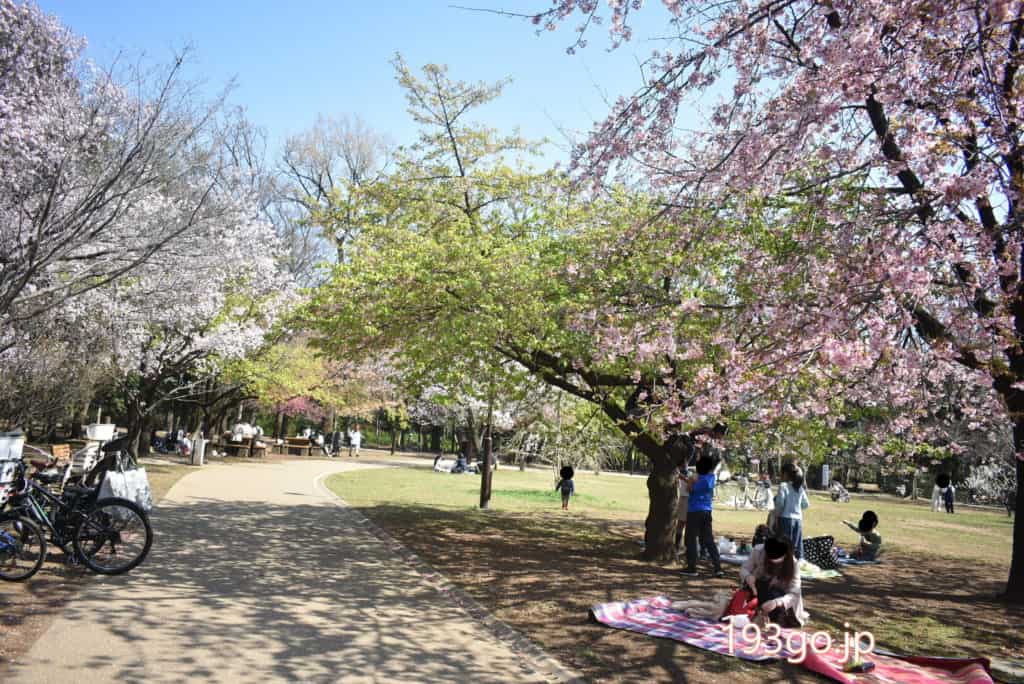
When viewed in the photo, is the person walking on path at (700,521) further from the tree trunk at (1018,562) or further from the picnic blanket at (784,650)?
the tree trunk at (1018,562)

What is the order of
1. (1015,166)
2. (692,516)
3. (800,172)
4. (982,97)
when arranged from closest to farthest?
(1015,166) → (982,97) → (800,172) → (692,516)

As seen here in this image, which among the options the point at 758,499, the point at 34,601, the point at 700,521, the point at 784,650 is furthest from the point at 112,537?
the point at 758,499

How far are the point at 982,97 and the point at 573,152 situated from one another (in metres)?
3.67

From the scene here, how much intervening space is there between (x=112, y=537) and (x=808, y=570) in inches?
369

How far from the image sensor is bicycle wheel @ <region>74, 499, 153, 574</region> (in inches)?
293

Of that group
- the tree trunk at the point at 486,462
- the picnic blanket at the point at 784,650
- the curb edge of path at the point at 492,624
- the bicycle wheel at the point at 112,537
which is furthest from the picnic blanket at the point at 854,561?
the bicycle wheel at the point at 112,537

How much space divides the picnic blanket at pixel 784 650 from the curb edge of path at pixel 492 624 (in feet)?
3.25

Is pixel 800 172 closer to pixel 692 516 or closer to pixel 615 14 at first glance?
pixel 615 14

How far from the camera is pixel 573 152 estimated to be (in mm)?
7137

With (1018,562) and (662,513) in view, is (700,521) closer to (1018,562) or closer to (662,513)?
(662,513)

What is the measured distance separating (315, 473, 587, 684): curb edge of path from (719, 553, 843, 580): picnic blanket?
4922 millimetres

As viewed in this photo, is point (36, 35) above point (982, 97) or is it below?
above

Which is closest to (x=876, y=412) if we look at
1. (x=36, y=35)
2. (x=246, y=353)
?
(x=36, y=35)

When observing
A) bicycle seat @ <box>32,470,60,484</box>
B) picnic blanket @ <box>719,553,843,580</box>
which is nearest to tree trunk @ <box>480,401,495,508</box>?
picnic blanket @ <box>719,553,843,580</box>
